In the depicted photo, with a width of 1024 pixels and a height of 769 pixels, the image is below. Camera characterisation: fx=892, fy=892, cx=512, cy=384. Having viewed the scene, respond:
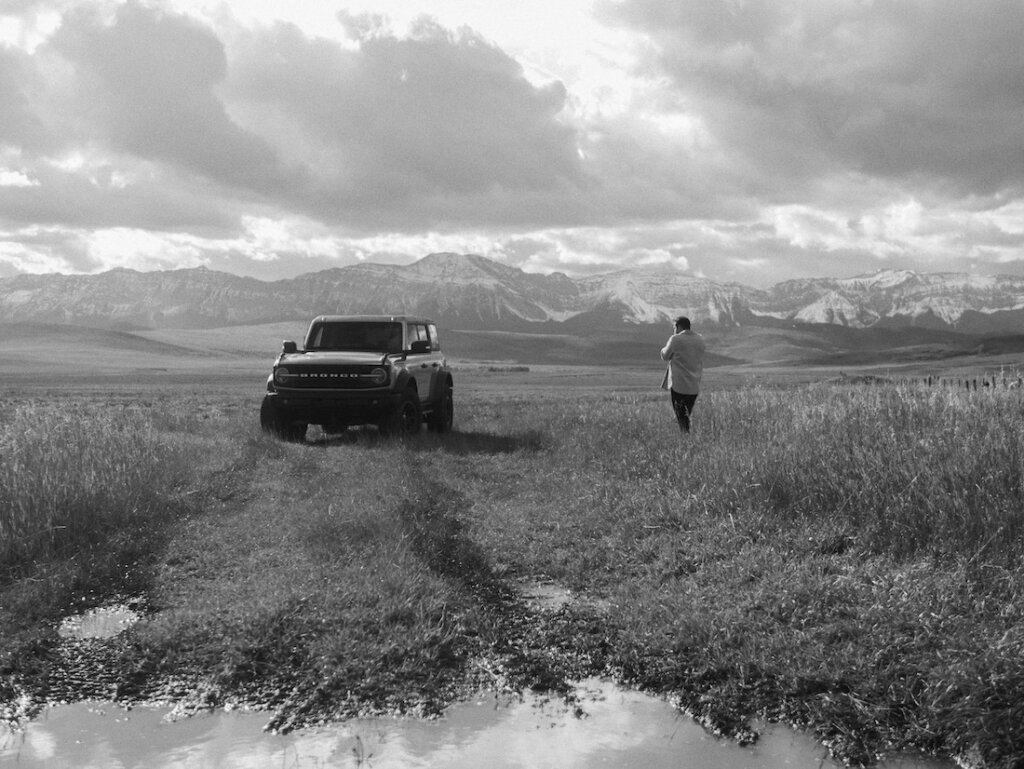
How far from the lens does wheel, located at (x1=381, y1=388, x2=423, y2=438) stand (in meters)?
15.6

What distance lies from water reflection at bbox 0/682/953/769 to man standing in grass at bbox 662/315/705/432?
400 inches

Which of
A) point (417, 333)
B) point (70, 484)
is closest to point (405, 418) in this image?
point (417, 333)

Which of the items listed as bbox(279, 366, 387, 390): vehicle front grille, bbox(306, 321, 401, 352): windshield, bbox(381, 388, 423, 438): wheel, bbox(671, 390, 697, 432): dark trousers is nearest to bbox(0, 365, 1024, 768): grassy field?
bbox(671, 390, 697, 432): dark trousers

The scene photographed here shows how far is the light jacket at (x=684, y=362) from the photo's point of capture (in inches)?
578

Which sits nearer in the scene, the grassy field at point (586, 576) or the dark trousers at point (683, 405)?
the grassy field at point (586, 576)

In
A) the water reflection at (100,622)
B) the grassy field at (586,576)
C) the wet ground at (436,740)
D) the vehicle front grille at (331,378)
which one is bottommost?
the wet ground at (436,740)

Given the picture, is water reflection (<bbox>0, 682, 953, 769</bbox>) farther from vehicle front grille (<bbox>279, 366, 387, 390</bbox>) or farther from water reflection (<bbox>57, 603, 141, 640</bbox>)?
vehicle front grille (<bbox>279, 366, 387, 390</bbox>)

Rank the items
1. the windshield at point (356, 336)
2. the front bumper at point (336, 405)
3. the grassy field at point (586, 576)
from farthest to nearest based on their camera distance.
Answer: the windshield at point (356, 336) → the front bumper at point (336, 405) → the grassy field at point (586, 576)

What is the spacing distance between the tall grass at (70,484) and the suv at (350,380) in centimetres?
366

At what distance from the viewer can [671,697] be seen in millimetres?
4918

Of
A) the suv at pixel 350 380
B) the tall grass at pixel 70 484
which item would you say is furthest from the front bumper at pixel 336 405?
the tall grass at pixel 70 484

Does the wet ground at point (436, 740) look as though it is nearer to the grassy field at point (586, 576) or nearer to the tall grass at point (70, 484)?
the grassy field at point (586, 576)

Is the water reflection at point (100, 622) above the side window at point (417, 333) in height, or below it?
below

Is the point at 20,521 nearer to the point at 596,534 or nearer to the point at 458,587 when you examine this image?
the point at 458,587
